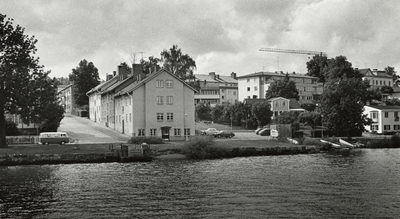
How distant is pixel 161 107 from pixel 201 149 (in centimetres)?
1895

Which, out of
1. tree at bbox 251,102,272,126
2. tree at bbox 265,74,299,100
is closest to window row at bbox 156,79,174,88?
tree at bbox 251,102,272,126

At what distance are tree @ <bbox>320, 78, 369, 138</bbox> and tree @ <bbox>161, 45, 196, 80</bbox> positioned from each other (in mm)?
30679

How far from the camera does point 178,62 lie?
102125 millimetres

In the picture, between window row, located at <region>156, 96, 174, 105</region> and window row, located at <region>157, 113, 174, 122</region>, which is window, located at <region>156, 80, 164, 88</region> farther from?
window row, located at <region>157, 113, 174, 122</region>

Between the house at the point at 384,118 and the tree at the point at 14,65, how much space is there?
76.1m

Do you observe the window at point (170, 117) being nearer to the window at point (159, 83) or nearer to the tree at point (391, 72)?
the window at point (159, 83)

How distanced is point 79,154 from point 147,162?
26.7 feet

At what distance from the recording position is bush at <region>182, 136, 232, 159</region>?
5812 centimetres

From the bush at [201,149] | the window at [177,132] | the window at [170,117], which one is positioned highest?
the window at [170,117]

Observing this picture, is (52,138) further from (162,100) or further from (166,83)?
(166,83)

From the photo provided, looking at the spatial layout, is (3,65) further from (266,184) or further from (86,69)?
(86,69)

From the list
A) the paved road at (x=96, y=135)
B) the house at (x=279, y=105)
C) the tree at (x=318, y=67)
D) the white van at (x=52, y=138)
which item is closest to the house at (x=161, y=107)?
the paved road at (x=96, y=135)

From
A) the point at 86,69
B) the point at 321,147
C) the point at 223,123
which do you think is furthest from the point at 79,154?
the point at 86,69

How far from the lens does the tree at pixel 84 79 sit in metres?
125
